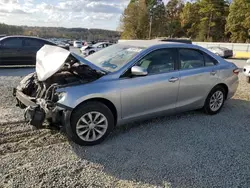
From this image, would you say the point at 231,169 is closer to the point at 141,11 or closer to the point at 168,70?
the point at 168,70

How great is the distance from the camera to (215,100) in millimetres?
5082

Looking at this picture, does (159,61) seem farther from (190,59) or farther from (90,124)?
(90,124)

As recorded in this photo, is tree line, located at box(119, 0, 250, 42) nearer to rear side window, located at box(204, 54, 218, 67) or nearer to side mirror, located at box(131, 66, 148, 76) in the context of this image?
rear side window, located at box(204, 54, 218, 67)

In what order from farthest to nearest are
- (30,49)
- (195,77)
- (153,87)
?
(30,49) → (195,77) → (153,87)

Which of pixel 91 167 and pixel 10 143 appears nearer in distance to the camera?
pixel 91 167

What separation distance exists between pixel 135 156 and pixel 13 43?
30.1 feet

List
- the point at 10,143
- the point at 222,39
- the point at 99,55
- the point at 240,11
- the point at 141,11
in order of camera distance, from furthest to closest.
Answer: the point at 141,11 → the point at 222,39 → the point at 240,11 → the point at 99,55 → the point at 10,143

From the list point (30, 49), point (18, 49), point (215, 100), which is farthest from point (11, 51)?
point (215, 100)

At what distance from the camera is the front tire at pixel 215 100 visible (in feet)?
16.3

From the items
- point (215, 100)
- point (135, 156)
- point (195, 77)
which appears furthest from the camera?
point (215, 100)

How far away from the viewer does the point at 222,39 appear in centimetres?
5000

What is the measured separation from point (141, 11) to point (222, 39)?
1822 centimetres

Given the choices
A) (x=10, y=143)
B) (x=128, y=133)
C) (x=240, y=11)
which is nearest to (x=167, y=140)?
(x=128, y=133)

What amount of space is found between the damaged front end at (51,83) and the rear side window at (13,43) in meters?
7.08
